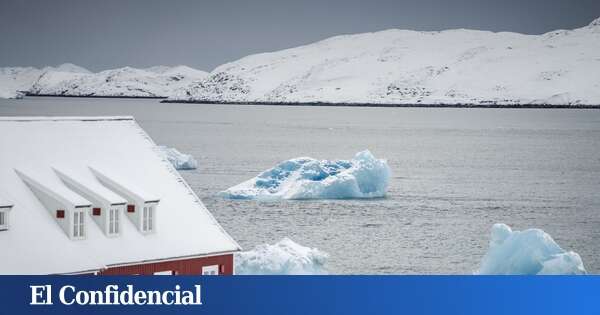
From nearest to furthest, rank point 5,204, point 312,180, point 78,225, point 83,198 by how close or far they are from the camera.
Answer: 1. point 5,204
2. point 78,225
3. point 83,198
4. point 312,180

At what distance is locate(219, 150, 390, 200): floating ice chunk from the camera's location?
48.0 m

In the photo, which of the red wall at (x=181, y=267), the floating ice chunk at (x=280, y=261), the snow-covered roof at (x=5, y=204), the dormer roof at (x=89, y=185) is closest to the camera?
the snow-covered roof at (x=5, y=204)

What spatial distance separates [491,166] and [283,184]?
3540cm

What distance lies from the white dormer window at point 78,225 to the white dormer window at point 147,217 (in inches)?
47.9

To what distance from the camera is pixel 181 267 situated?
20906 millimetres

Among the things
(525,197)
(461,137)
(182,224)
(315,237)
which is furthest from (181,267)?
(461,137)

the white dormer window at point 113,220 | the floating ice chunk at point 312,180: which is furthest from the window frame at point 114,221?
the floating ice chunk at point 312,180

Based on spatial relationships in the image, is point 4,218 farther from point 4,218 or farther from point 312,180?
point 312,180

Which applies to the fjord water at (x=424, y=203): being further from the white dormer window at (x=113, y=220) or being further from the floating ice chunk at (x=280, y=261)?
the white dormer window at (x=113, y=220)

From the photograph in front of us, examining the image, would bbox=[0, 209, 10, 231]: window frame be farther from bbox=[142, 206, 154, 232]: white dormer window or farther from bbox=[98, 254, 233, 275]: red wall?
bbox=[142, 206, 154, 232]: white dormer window

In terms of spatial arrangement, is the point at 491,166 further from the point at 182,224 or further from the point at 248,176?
the point at 182,224

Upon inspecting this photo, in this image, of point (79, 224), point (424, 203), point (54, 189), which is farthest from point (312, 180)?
point (79, 224)

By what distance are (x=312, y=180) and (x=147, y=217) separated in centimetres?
2971

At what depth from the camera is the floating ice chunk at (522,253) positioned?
26.4 metres
